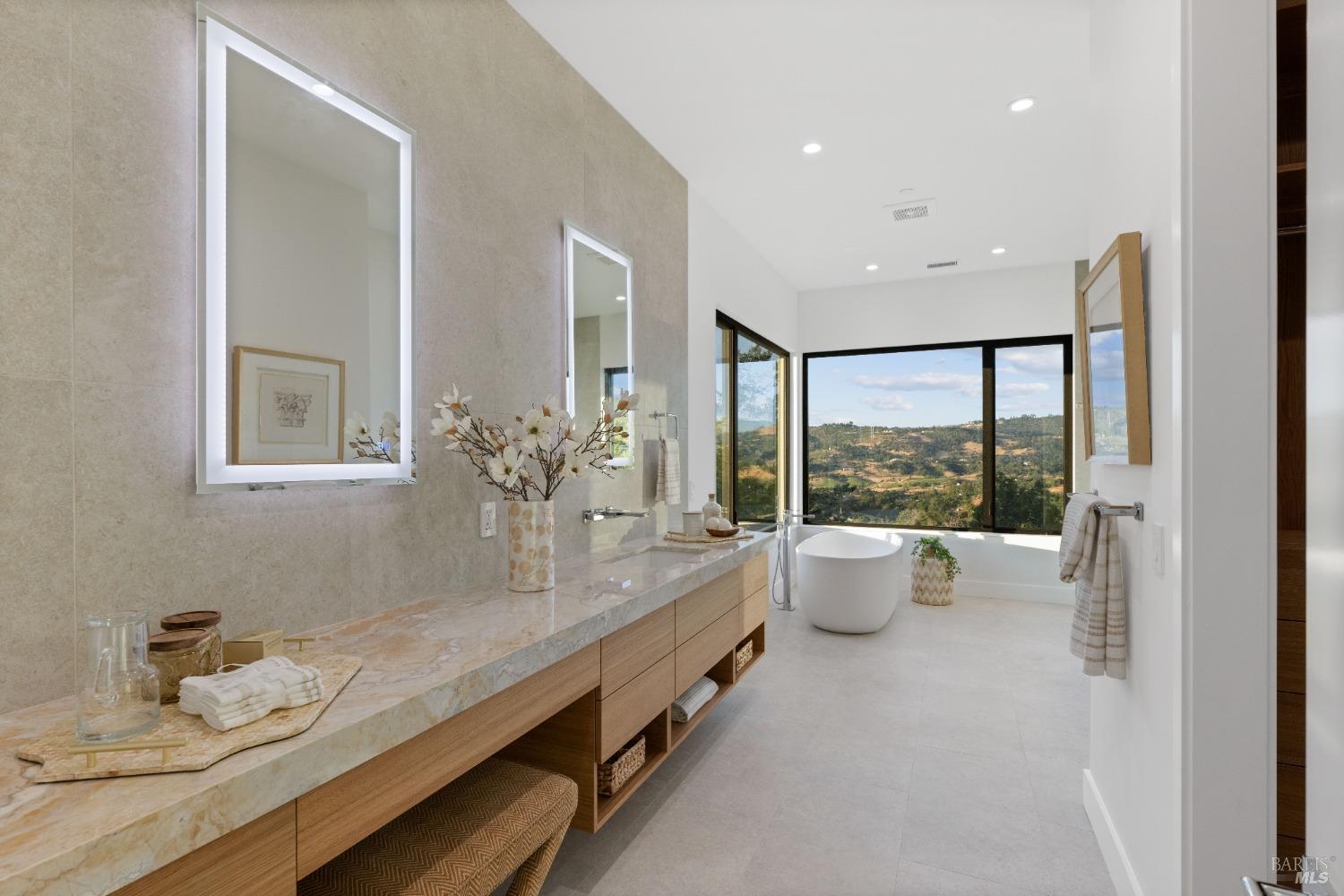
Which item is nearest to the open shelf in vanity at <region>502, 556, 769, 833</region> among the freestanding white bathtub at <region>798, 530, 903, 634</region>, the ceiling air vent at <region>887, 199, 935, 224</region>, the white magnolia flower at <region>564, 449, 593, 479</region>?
the white magnolia flower at <region>564, 449, 593, 479</region>

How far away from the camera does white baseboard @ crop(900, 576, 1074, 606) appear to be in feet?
17.4

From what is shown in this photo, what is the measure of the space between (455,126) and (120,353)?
1225 mm

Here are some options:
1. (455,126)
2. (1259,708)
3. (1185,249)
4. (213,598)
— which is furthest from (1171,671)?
(455,126)

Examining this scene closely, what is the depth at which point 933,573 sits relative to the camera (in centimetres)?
533

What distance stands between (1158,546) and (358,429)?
202 centimetres

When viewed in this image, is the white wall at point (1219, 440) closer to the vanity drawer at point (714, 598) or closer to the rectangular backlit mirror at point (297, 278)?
the vanity drawer at point (714, 598)

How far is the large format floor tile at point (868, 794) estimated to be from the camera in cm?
197

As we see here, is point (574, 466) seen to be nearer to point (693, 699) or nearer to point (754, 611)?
point (693, 699)

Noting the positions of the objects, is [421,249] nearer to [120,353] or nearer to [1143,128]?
[120,353]

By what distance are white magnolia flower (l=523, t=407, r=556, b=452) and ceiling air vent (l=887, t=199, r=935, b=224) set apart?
3.17m

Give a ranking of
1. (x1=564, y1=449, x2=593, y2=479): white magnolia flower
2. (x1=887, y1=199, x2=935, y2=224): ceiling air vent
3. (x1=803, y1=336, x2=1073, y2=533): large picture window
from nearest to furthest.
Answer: (x1=564, y1=449, x2=593, y2=479): white magnolia flower, (x1=887, y1=199, x2=935, y2=224): ceiling air vent, (x1=803, y1=336, x2=1073, y2=533): large picture window

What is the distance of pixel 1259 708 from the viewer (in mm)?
1296

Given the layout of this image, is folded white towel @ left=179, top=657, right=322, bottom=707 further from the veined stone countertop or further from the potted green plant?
the potted green plant

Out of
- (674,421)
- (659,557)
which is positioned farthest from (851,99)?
(659,557)
